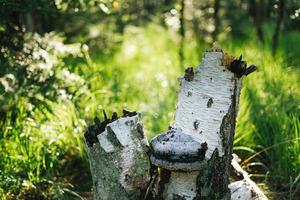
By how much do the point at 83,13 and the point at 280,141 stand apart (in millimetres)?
2330

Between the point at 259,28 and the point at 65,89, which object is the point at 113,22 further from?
the point at 65,89

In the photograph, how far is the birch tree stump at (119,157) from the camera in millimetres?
2656

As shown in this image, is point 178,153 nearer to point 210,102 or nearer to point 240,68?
point 210,102

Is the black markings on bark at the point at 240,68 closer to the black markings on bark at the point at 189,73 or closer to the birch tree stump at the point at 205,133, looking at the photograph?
the birch tree stump at the point at 205,133

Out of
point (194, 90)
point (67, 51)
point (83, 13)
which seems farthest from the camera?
point (83, 13)

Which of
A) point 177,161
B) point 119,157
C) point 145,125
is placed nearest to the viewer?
point 177,161

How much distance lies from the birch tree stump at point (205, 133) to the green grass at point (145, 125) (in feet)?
2.19

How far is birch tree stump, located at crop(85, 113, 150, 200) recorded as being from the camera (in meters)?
2.66

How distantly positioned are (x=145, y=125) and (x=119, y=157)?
1746 mm

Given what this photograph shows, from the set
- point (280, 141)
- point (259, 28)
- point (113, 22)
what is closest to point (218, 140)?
point (280, 141)

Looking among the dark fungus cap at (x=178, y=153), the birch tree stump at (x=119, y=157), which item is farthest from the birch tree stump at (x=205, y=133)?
the birch tree stump at (x=119, y=157)

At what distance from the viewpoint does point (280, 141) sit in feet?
12.4

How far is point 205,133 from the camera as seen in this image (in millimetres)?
2730

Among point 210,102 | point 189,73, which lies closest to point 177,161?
point 210,102
